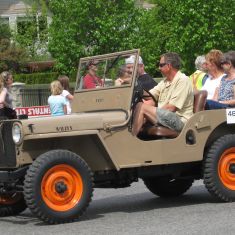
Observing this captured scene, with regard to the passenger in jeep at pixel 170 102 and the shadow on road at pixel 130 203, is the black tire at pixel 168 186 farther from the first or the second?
the passenger in jeep at pixel 170 102

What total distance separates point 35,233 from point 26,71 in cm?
3535

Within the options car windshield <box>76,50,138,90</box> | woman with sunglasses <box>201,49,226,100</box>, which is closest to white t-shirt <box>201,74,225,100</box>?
woman with sunglasses <box>201,49,226,100</box>

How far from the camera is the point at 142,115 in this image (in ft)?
27.5

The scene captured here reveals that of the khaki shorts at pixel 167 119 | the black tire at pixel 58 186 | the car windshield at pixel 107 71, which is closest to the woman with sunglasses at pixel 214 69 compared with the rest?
the car windshield at pixel 107 71

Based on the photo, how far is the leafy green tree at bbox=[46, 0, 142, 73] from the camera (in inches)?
1425

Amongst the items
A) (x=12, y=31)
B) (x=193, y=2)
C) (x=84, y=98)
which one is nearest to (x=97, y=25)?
(x=193, y=2)

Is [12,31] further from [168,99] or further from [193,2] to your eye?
[168,99]

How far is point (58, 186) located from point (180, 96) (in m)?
1.75

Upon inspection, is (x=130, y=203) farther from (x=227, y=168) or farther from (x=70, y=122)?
(x=70, y=122)

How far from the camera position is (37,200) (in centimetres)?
762

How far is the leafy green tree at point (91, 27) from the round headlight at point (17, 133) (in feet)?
93.1

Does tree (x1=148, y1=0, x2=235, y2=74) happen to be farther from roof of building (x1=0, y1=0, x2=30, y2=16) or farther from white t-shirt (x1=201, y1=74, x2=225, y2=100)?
white t-shirt (x1=201, y1=74, x2=225, y2=100)

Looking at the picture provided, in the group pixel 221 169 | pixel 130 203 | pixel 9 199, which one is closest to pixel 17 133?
pixel 9 199

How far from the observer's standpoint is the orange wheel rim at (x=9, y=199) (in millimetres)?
8641
